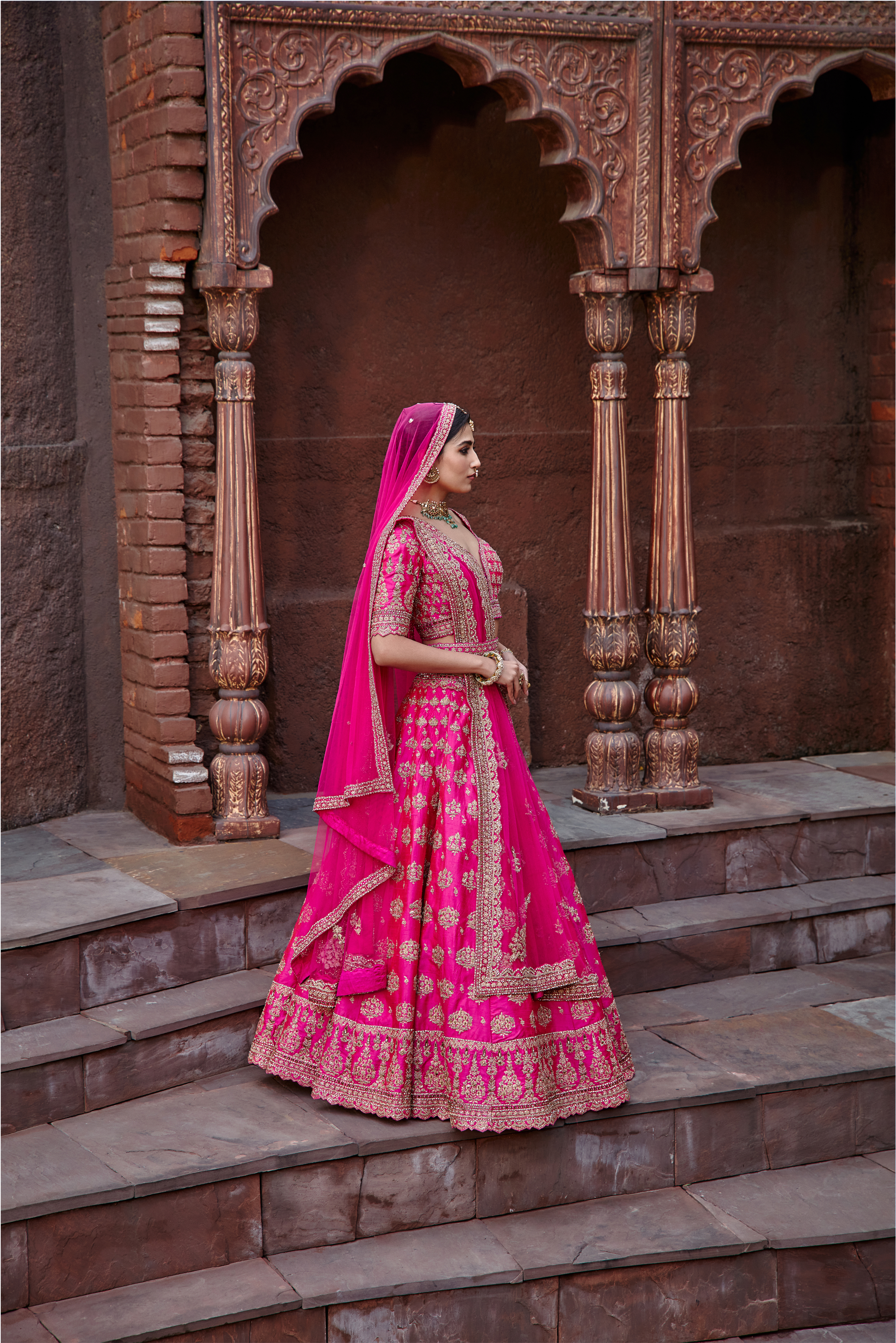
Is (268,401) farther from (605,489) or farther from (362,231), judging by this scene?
(605,489)

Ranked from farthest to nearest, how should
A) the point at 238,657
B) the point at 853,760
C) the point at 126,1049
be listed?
the point at 853,760, the point at 238,657, the point at 126,1049

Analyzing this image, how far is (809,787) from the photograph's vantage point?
19.6ft

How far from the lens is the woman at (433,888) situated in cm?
391

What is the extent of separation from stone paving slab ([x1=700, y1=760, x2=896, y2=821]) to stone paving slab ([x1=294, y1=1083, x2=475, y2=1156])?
2203 millimetres

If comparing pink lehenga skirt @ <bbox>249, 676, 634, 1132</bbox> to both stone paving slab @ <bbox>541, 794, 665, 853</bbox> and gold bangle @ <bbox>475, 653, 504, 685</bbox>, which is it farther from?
stone paving slab @ <bbox>541, 794, 665, 853</bbox>

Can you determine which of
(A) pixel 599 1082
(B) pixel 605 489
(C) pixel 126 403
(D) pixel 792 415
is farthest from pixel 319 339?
(A) pixel 599 1082

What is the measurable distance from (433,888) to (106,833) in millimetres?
1849

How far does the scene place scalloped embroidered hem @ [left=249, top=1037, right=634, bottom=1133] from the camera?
12.7 feet

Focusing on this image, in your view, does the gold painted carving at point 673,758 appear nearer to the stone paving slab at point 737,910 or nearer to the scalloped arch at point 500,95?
the stone paving slab at point 737,910

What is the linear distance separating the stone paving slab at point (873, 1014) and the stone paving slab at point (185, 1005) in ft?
5.99

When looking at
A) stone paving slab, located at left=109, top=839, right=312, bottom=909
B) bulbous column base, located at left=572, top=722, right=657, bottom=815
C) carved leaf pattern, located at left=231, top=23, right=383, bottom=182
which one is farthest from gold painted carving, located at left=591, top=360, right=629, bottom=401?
stone paving slab, located at left=109, top=839, right=312, bottom=909

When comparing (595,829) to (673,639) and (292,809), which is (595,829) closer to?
(673,639)

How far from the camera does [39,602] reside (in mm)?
5508

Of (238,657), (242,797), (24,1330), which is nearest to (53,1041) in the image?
(24,1330)
